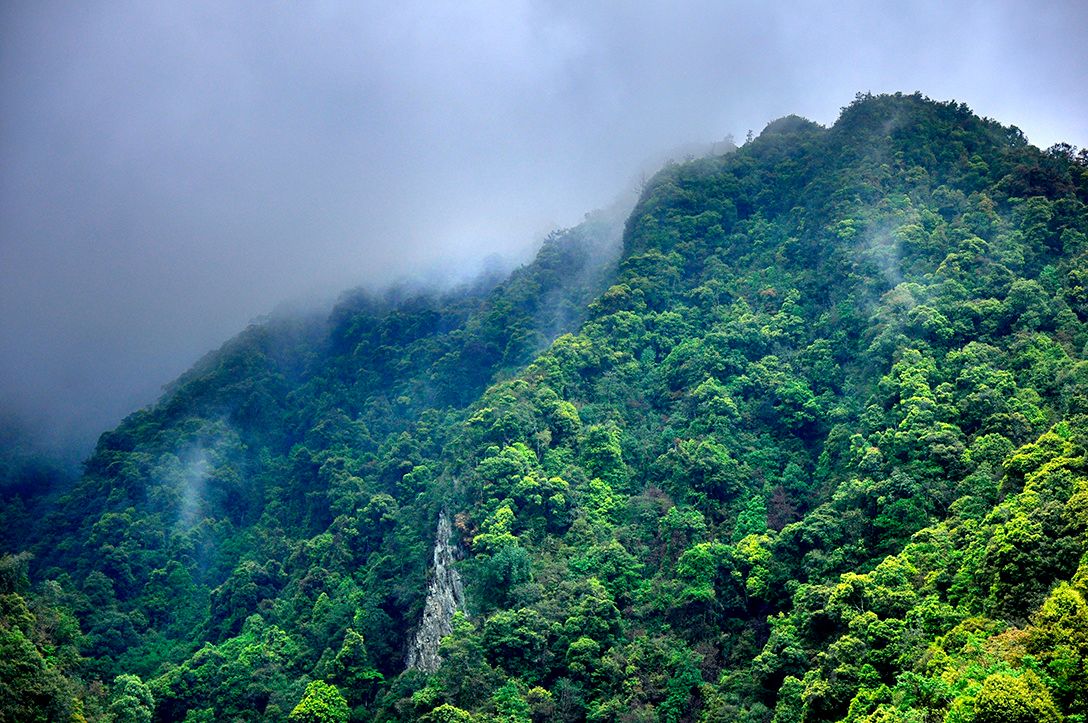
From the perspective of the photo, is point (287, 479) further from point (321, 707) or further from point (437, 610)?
point (321, 707)

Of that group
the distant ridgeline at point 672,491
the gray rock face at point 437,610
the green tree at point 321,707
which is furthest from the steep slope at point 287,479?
the green tree at point 321,707

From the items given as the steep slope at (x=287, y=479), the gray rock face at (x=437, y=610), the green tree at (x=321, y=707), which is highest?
the steep slope at (x=287, y=479)

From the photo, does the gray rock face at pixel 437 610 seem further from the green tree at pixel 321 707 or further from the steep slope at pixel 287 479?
the green tree at pixel 321 707

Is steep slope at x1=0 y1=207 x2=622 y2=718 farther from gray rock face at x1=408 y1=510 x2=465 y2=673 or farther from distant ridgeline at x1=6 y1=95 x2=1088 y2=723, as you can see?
gray rock face at x1=408 y1=510 x2=465 y2=673

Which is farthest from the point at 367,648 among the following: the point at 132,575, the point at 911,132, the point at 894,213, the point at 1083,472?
the point at 911,132

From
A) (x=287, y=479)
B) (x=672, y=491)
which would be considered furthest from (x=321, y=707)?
(x=287, y=479)

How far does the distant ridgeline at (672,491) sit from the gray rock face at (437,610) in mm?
252

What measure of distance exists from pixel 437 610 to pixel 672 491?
13.8m

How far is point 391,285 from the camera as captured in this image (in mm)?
89875

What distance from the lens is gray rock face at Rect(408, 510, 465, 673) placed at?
4684cm

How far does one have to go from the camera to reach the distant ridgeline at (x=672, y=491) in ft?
115

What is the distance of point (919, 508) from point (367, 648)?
95.9ft

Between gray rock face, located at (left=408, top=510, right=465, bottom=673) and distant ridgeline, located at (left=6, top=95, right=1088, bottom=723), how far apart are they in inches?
9.9

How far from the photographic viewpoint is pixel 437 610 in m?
48.0
